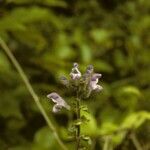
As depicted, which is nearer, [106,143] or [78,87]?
[78,87]

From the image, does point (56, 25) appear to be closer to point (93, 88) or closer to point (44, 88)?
point (44, 88)

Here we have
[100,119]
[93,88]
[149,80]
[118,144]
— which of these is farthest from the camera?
[149,80]

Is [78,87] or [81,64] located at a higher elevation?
[81,64]

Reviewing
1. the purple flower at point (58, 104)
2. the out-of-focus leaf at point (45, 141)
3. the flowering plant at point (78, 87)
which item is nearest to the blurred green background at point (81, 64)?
the out-of-focus leaf at point (45, 141)

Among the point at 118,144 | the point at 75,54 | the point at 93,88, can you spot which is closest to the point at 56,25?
the point at 75,54

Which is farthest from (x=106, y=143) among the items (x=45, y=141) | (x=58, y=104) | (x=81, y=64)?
(x=81, y=64)

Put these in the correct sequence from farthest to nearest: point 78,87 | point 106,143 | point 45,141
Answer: point 45,141 < point 106,143 < point 78,87

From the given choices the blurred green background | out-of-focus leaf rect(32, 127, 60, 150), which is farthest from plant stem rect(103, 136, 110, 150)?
out-of-focus leaf rect(32, 127, 60, 150)

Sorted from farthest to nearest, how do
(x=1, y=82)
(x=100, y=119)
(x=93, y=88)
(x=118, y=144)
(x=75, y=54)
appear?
(x=75, y=54), (x=100, y=119), (x=1, y=82), (x=118, y=144), (x=93, y=88)

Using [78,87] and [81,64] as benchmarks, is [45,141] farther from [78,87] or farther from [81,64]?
[78,87]
